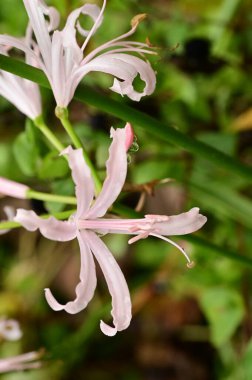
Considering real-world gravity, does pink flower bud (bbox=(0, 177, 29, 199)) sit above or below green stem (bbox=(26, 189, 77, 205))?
below

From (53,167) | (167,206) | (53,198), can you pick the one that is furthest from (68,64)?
(167,206)

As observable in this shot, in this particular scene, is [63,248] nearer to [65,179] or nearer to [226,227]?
[226,227]

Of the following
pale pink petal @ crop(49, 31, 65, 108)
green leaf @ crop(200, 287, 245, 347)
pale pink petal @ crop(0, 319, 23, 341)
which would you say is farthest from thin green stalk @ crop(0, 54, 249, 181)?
green leaf @ crop(200, 287, 245, 347)

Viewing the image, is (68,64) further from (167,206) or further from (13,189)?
(167,206)

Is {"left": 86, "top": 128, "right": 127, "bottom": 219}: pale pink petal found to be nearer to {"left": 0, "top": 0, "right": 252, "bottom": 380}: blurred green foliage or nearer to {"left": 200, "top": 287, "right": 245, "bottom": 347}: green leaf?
{"left": 0, "top": 0, "right": 252, "bottom": 380}: blurred green foliage

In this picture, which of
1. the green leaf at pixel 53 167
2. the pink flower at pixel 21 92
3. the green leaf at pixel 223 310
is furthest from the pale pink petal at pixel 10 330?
the green leaf at pixel 223 310

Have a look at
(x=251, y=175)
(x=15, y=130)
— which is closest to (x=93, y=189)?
(x=251, y=175)
